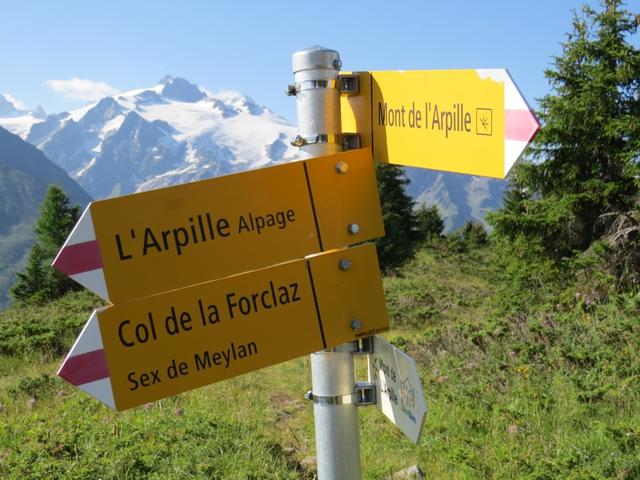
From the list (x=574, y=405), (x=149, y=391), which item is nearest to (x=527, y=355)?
(x=574, y=405)

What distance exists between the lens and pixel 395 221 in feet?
88.0

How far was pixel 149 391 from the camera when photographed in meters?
1.69

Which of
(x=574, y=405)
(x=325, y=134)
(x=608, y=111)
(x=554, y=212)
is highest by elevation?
(x=325, y=134)

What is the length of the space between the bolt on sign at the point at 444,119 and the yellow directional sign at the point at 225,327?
0.36m

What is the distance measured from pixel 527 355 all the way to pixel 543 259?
20.9 ft

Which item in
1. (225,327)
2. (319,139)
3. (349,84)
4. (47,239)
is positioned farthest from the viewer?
(47,239)

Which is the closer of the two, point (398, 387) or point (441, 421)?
point (398, 387)

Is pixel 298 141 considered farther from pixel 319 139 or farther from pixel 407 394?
pixel 407 394

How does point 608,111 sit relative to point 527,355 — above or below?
above

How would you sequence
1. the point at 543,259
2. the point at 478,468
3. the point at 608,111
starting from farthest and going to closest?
the point at 543,259 < the point at 608,111 < the point at 478,468

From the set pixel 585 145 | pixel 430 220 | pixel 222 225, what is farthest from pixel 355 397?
pixel 430 220

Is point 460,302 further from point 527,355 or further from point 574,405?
point 574,405

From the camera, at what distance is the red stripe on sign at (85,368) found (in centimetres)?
157

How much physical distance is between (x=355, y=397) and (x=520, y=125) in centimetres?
97
